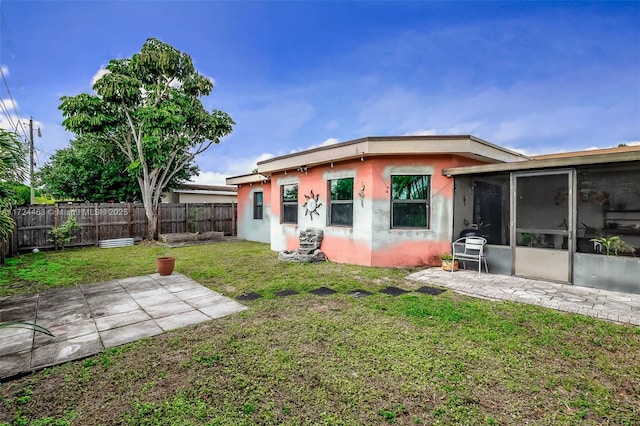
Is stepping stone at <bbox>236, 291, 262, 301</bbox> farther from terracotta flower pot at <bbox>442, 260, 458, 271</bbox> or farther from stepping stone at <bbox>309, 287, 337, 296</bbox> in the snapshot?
terracotta flower pot at <bbox>442, 260, 458, 271</bbox>

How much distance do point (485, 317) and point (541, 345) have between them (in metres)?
0.77

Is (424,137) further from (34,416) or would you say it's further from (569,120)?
(569,120)

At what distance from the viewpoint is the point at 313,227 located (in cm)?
834

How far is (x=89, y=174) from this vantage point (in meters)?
14.4

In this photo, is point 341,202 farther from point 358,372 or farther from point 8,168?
point 8,168

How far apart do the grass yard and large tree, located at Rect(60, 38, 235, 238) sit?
10.5 meters

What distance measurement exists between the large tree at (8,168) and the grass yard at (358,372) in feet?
6.98

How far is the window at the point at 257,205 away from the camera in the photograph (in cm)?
1225

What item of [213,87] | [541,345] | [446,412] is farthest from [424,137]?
[213,87]

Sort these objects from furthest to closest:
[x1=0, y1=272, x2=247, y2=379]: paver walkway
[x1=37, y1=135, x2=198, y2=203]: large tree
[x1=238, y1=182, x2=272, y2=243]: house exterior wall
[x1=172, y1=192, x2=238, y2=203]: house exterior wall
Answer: [x1=172, y1=192, x2=238, y2=203]: house exterior wall → [x1=37, y1=135, x2=198, y2=203]: large tree → [x1=238, y1=182, x2=272, y2=243]: house exterior wall → [x1=0, y1=272, x2=247, y2=379]: paver walkway

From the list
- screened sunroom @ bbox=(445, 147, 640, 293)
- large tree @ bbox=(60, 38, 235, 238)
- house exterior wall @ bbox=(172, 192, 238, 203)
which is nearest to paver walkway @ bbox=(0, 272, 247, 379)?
screened sunroom @ bbox=(445, 147, 640, 293)

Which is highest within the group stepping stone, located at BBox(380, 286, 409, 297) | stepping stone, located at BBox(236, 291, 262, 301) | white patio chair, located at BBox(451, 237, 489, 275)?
white patio chair, located at BBox(451, 237, 489, 275)

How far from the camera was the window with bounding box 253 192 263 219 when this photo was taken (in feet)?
40.2

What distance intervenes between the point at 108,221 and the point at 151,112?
15.7 ft
